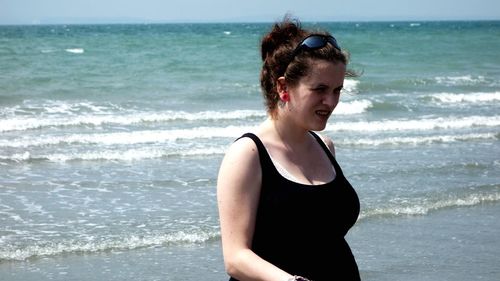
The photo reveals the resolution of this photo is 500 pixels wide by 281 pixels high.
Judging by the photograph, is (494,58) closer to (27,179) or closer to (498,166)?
(498,166)

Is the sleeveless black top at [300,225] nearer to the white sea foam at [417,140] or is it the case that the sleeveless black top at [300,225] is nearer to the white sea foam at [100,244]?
the white sea foam at [100,244]

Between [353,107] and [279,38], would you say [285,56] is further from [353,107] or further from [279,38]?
[353,107]

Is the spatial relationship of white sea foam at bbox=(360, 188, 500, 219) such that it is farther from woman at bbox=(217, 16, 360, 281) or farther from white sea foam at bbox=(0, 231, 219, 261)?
woman at bbox=(217, 16, 360, 281)

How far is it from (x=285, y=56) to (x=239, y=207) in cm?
48

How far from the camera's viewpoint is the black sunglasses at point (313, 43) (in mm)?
2697

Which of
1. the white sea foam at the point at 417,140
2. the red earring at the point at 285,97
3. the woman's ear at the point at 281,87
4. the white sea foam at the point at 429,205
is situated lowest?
the white sea foam at the point at 417,140

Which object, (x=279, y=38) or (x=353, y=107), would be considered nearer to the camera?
(x=279, y=38)

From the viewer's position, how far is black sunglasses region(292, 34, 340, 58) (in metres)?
2.70

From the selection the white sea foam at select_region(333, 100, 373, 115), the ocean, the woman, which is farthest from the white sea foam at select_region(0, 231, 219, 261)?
the white sea foam at select_region(333, 100, 373, 115)

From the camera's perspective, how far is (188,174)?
10945 millimetres

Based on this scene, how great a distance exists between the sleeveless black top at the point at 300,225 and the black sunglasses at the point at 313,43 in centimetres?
30

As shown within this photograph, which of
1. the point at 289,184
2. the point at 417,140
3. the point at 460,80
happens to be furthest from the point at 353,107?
the point at 289,184

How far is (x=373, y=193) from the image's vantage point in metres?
9.62

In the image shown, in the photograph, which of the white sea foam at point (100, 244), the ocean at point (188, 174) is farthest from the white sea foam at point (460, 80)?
the white sea foam at point (100, 244)
